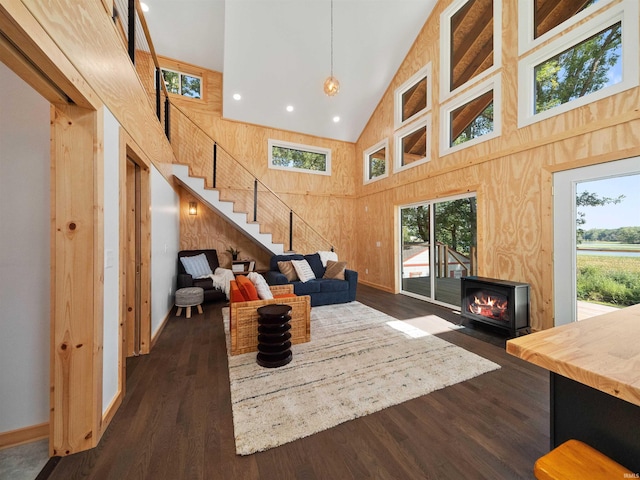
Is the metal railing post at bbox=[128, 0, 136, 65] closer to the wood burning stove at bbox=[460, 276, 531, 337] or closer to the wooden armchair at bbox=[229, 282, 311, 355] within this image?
the wooden armchair at bbox=[229, 282, 311, 355]

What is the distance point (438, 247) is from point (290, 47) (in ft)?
17.0

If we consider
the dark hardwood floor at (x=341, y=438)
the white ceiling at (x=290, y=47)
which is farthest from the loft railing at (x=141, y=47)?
the dark hardwood floor at (x=341, y=438)

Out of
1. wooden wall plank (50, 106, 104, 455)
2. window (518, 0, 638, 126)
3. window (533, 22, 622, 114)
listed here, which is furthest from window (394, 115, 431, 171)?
wooden wall plank (50, 106, 104, 455)

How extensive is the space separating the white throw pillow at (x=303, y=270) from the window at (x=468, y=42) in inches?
165

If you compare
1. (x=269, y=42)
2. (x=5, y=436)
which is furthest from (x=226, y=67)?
(x=5, y=436)

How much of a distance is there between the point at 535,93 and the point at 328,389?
4660 millimetres

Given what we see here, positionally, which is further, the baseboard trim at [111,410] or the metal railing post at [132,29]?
the metal railing post at [132,29]

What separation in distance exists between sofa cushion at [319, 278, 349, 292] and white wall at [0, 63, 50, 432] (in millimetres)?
3663

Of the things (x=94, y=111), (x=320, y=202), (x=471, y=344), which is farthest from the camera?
(x=320, y=202)

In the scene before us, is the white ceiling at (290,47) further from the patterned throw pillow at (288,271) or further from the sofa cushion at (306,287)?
the sofa cushion at (306,287)

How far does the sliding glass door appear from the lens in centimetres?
454

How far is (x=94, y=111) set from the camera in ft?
5.27

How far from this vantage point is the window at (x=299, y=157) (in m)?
6.93

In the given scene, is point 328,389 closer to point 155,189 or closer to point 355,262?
point 155,189
